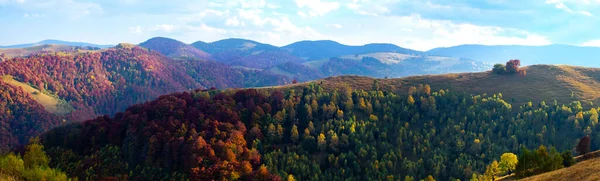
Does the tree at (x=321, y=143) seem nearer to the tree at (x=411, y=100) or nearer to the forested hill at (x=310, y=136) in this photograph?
the forested hill at (x=310, y=136)

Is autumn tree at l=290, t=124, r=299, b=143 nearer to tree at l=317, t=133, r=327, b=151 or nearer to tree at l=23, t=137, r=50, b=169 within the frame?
tree at l=317, t=133, r=327, b=151

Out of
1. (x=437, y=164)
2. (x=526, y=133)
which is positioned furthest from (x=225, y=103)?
(x=526, y=133)

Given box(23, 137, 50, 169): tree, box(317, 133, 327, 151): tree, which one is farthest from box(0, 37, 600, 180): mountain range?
box(23, 137, 50, 169): tree

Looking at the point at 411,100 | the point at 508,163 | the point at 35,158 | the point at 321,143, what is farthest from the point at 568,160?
the point at 35,158

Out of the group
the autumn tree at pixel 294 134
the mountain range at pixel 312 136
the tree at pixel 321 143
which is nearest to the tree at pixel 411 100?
the mountain range at pixel 312 136

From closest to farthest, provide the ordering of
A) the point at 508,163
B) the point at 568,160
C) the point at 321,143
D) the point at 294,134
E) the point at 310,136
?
the point at 568,160 < the point at 508,163 < the point at 321,143 < the point at 310,136 < the point at 294,134

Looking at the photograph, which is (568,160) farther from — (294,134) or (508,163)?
(294,134)

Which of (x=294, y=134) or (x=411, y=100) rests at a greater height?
(x=411, y=100)

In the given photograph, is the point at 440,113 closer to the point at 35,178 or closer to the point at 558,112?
the point at 558,112
